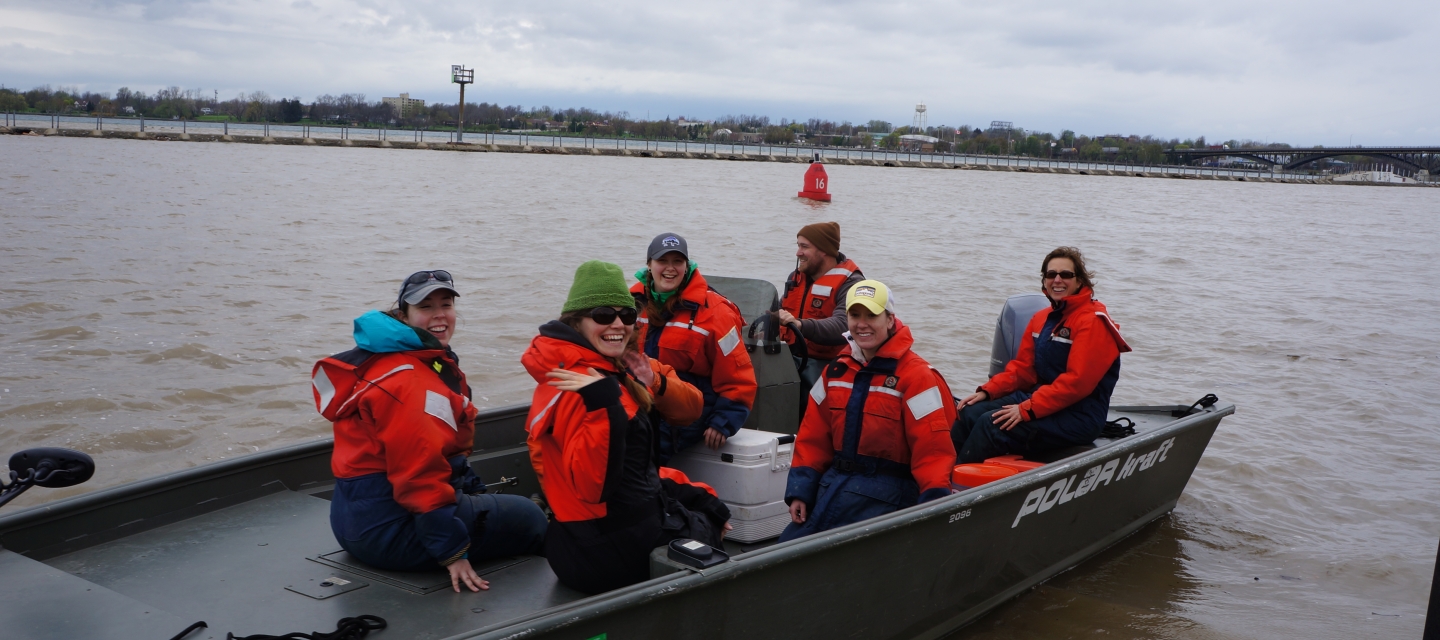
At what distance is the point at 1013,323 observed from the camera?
6.24 metres

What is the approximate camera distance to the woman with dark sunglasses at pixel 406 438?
307cm

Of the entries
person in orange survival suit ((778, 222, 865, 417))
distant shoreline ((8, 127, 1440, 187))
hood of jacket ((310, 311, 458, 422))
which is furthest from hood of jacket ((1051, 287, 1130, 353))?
distant shoreline ((8, 127, 1440, 187))

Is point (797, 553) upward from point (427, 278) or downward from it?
downward

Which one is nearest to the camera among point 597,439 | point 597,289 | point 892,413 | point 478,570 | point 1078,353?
point 597,439

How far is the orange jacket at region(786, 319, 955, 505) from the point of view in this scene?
373 centimetres

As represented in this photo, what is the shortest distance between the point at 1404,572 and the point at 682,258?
5.25 m

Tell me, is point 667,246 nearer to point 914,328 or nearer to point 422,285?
point 422,285

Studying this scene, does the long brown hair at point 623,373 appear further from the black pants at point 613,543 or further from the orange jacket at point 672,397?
the black pants at point 613,543

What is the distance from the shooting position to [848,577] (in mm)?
3666

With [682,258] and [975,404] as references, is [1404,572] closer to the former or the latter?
[975,404]

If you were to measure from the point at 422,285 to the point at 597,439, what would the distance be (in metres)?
0.84

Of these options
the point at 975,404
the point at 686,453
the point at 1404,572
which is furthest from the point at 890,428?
the point at 1404,572

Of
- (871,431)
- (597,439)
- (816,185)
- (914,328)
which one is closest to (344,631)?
(597,439)

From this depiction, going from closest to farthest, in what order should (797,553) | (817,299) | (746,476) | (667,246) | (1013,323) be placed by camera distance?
(797,553), (667,246), (746,476), (817,299), (1013,323)
